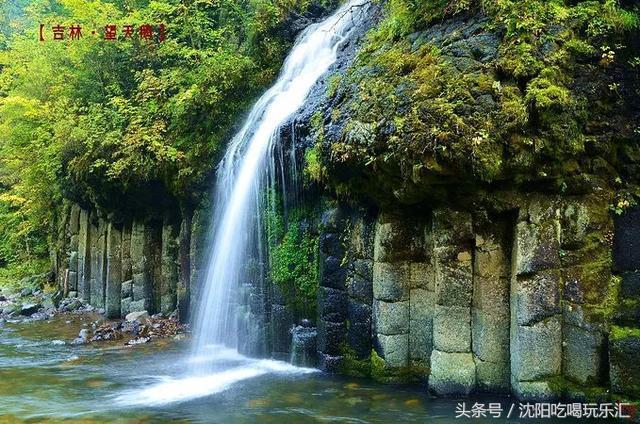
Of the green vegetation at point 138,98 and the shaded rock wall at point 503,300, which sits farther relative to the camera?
the green vegetation at point 138,98

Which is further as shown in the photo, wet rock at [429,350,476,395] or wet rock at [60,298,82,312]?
wet rock at [60,298,82,312]

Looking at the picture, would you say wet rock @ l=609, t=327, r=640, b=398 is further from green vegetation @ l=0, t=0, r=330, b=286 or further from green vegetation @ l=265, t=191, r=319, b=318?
green vegetation @ l=0, t=0, r=330, b=286

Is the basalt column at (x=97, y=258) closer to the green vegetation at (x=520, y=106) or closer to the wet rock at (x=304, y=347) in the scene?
the wet rock at (x=304, y=347)

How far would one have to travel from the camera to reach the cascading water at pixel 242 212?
11572 mm

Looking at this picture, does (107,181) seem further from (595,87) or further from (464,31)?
(595,87)

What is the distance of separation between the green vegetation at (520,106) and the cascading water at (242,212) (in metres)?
3.97

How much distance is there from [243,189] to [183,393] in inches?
184

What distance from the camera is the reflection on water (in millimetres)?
8430

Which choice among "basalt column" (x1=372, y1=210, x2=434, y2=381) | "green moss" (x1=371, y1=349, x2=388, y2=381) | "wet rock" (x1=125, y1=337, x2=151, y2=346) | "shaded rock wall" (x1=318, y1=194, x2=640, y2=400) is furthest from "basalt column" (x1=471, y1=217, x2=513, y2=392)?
"wet rock" (x1=125, y1=337, x2=151, y2=346)

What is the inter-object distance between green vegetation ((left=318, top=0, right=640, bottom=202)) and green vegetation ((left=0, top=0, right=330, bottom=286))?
7564 mm

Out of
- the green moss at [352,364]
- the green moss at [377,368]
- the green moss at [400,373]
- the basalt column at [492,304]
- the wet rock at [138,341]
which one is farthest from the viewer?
the wet rock at [138,341]

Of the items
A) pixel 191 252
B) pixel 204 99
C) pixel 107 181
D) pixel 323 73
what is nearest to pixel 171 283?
pixel 191 252

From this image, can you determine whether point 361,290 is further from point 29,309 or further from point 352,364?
point 29,309

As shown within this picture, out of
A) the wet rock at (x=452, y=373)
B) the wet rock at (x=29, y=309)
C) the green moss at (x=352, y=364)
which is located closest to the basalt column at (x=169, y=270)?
the wet rock at (x=29, y=309)
